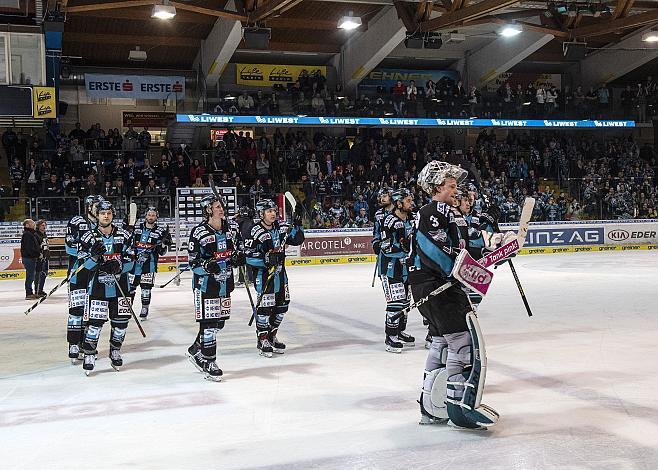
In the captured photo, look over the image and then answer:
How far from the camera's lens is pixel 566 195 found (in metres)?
→ 24.7

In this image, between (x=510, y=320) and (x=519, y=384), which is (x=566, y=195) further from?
(x=519, y=384)

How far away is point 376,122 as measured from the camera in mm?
25359

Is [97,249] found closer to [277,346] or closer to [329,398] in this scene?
[277,346]

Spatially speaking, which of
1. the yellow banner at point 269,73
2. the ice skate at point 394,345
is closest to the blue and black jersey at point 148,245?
the ice skate at point 394,345

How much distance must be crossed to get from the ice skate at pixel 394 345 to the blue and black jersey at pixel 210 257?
2.11m

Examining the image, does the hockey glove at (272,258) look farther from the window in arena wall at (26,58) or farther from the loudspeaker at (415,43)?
the window in arena wall at (26,58)

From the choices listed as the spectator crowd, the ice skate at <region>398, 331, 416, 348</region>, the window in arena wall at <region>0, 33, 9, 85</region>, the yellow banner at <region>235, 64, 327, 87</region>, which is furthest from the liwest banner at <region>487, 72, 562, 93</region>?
the ice skate at <region>398, 331, 416, 348</region>

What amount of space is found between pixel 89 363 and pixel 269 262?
201cm

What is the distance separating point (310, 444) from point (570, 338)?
469 cm

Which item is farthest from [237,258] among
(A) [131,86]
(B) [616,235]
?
(A) [131,86]

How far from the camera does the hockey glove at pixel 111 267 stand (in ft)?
23.7

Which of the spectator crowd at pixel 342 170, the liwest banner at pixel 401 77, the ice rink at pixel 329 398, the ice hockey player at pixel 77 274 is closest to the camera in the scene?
the ice rink at pixel 329 398

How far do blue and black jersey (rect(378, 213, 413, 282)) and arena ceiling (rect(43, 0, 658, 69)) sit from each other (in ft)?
33.2

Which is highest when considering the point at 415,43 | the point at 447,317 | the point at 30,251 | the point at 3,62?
the point at 415,43
